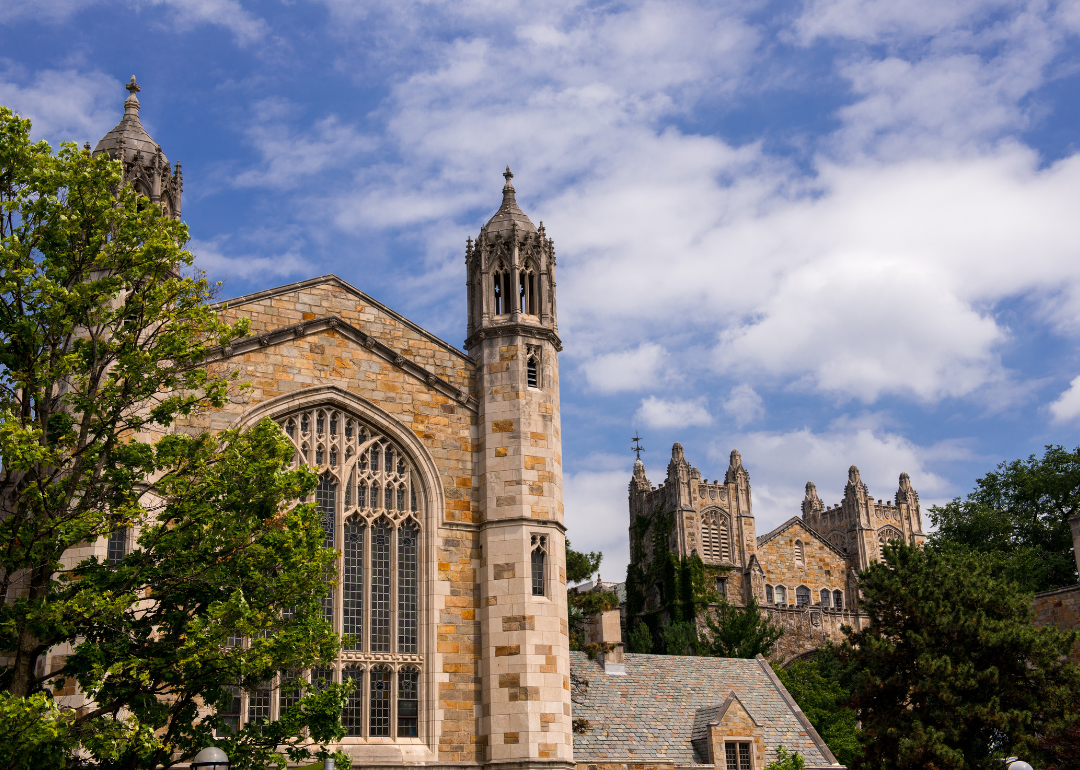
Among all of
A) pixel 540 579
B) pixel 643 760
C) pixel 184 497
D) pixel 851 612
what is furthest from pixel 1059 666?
pixel 851 612

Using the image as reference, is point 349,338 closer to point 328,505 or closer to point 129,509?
Result: point 328,505

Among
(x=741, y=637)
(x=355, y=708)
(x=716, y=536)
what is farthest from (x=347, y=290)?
(x=716, y=536)

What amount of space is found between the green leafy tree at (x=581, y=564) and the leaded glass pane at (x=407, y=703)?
25756mm

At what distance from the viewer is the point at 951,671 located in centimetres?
2567

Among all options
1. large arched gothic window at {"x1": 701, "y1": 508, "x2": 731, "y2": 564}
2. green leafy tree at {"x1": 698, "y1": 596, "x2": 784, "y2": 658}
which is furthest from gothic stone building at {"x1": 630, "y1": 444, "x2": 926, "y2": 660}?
green leafy tree at {"x1": 698, "y1": 596, "x2": 784, "y2": 658}

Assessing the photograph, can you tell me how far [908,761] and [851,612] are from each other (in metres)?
42.5

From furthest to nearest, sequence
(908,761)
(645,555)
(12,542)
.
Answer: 1. (645,555)
2. (908,761)
3. (12,542)

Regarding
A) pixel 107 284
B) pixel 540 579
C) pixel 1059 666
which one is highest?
pixel 107 284

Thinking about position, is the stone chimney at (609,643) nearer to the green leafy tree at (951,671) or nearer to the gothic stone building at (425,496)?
the green leafy tree at (951,671)

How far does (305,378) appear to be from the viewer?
22.4m

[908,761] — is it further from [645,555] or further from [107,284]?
[645,555]

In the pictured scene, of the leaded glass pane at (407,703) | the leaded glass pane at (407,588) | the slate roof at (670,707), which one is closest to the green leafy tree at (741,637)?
the slate roof at (670,707)

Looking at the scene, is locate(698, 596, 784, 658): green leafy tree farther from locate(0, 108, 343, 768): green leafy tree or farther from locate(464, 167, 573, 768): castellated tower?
locate(0, 108, 343, 768): green leafy tree

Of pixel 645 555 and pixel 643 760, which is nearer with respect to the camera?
pixel 643 760
